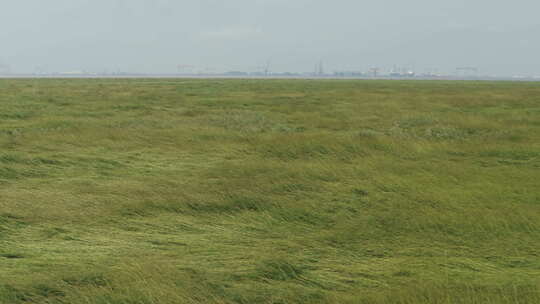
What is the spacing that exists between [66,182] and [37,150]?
12.0ft

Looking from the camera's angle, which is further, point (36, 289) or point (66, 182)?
point (66, 182)

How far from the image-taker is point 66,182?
7242mm

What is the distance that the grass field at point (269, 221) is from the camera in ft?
11.6

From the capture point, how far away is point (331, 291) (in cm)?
353

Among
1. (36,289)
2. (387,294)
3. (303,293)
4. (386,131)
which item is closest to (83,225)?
(36,289)

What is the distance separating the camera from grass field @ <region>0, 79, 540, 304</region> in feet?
11.6

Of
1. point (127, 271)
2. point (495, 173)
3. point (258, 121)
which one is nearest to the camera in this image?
point (127, 271)

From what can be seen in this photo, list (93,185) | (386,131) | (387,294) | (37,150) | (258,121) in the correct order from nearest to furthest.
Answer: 1. (387,294)
2. (93,185)
3. (37,150)
4. (386,131)
5. (258,121)

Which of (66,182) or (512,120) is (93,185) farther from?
(512,120)

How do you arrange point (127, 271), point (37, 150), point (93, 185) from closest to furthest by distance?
1. point (127, 271)
2. point (93, 185)
3. point (37, 150)

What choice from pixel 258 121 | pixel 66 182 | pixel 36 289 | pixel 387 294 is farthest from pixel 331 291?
pixel 258 121

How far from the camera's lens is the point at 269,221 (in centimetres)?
539

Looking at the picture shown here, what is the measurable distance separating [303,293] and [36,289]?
2323 millimetres

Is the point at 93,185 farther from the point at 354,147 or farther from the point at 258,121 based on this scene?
the point at 258,121
